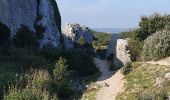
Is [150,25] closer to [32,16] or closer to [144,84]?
[32,16]

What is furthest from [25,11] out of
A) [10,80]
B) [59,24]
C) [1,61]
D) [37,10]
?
[10,80]

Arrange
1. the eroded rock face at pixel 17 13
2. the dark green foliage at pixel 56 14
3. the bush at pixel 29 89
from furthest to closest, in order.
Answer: the dark green foliage at pixel 56 14 < the eroded rock face at pixel 17 13 < the bush at pixel 29 89

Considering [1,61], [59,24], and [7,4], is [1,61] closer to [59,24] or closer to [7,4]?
[7,4]

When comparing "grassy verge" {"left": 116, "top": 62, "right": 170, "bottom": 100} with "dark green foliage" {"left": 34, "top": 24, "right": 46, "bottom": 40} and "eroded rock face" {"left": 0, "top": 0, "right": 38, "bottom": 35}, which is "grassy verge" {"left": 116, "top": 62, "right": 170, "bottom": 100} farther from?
"dark green foliage" {"left": 34, "top": 24, "right": 46, "bottom": 40}

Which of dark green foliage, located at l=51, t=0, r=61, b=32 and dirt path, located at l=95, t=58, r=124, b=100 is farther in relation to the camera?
dark green foliage, located at l=51, t=0, r=61, b=32

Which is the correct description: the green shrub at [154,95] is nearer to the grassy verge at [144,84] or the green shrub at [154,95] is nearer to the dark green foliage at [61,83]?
the grassy verge at [144,84]

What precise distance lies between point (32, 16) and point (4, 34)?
8.35 m

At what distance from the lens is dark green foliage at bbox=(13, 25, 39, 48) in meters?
44.6

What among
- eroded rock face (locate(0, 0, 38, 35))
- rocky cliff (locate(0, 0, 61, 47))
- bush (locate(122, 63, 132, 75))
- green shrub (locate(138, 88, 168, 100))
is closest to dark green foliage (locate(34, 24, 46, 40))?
rocky cliff (locate(0, 0, 61, 47))

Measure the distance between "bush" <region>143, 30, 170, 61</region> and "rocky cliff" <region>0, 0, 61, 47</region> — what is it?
1330 cm

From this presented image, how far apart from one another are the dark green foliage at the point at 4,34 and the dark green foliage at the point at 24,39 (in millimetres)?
1249

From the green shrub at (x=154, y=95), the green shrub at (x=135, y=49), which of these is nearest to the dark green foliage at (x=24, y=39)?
the green shrub at (x=135, y=49)

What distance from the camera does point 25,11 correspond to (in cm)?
4994

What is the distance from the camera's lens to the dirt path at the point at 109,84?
91.5 ft
